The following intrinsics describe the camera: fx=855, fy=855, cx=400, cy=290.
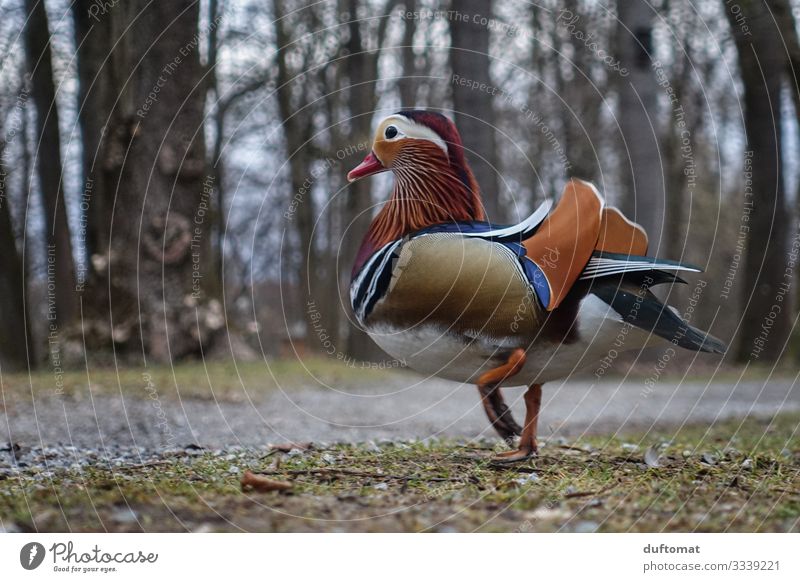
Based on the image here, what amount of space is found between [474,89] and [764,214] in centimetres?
548

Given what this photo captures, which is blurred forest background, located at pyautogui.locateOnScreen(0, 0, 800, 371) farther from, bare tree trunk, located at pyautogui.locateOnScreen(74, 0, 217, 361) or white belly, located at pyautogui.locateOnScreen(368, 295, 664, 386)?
white belly, located at pyautogui.locateOnScreen(368, 295, 664, 386)

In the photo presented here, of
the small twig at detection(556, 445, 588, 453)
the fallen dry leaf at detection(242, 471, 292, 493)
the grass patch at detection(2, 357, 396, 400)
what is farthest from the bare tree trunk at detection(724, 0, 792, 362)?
the fallen dry leaf at detection(242, 471, 292, 493)

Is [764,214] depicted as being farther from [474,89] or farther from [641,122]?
[474,89]

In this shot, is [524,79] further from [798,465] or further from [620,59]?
[798,465]

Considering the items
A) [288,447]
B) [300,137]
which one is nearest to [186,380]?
[288,447]

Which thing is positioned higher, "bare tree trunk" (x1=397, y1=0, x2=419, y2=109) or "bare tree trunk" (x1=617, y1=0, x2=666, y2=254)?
"bare tree trunk" (x1=397, y1=0, x2=419, y2=109)

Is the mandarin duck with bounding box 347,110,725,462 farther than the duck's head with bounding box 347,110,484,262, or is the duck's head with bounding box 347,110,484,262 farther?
the duck's head with bounding box 347,110,484,262

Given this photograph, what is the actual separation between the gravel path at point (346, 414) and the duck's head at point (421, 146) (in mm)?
1903

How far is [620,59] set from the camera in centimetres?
1076

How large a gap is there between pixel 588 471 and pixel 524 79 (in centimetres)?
956

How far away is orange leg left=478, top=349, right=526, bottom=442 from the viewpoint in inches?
155

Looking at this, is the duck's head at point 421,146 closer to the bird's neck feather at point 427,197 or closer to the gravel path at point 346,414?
the bird's neck feather at point 427,197

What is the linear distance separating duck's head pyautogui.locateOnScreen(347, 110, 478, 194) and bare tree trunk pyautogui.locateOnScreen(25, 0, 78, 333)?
5.86 metres
